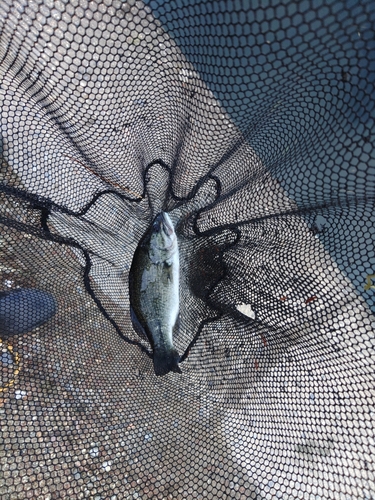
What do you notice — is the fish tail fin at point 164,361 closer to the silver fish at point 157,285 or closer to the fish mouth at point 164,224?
the silver fish at point 157,285

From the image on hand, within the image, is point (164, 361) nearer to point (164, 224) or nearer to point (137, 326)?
point (137, 326)

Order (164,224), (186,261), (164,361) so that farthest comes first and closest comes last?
(186,261) < (164,224) < (164,361)

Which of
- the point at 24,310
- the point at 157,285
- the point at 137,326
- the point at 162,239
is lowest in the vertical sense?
the point at 24,310

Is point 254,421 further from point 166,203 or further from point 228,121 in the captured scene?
point 228,121

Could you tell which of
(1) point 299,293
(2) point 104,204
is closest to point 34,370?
(2) point 104,204

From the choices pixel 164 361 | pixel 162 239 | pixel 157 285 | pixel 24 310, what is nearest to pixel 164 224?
pixel 162 239

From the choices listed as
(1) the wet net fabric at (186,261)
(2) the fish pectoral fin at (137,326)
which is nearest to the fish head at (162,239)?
(1) the wet net fabric at (186,261)

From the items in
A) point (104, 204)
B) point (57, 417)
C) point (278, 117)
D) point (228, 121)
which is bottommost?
point (57, 417)

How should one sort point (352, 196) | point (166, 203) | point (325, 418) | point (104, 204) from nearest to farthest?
point (352, 196), point (325, 418), point (166, 203), point (104, 204)
